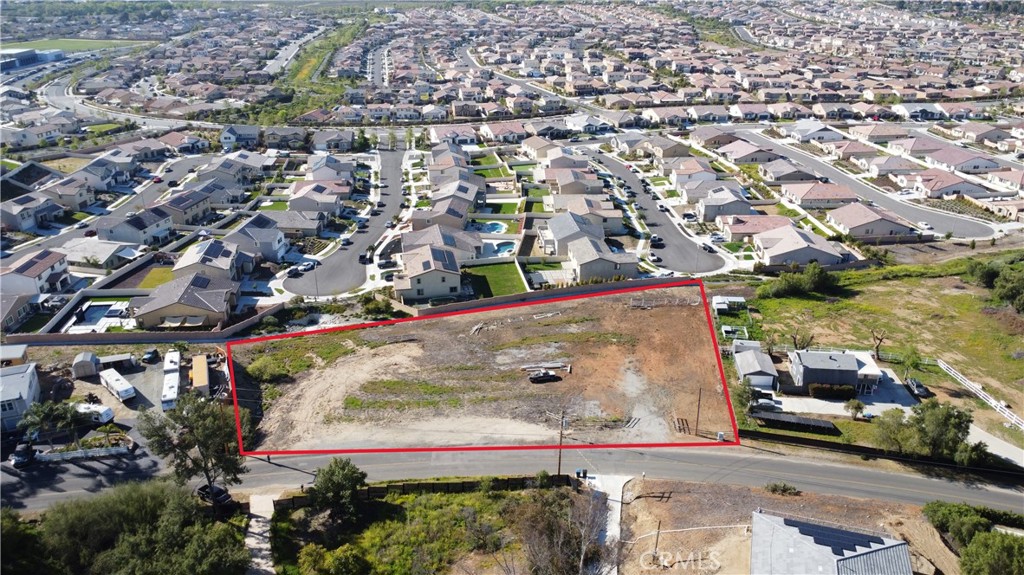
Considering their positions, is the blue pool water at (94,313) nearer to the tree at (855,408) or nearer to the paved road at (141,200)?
the paved road at (141,200)

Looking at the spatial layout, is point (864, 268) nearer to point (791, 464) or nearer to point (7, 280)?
point (791, 464)

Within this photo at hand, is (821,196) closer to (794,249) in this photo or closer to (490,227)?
(794,249)

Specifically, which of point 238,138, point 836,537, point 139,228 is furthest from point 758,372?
point 238,138

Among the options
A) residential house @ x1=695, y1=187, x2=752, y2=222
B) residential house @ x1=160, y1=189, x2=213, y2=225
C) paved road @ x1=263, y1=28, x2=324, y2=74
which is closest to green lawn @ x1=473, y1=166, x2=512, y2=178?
residential house @ x1=695, y1=187, x2=752, y2=222

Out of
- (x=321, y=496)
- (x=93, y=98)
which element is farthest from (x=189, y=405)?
(x=93, y=98)

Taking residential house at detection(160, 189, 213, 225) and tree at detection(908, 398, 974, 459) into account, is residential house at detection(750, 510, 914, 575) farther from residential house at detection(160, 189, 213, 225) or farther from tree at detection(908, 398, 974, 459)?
residential house at detection(160, 189, 213, 225)
